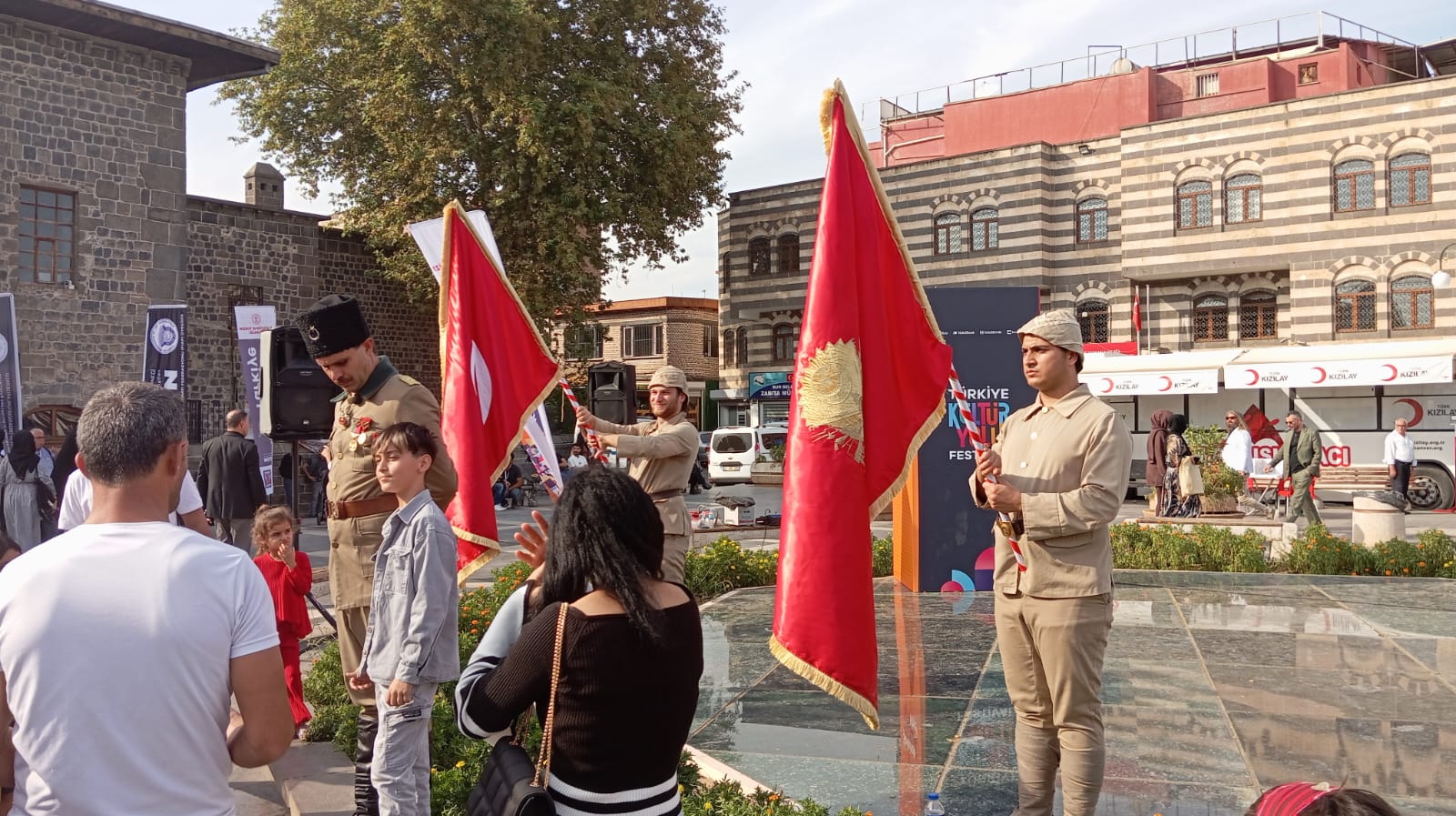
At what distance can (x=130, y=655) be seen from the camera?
2.19 metres

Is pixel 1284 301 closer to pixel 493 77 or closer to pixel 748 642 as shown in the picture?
pixel 493 77

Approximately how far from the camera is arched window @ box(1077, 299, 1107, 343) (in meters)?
31.9

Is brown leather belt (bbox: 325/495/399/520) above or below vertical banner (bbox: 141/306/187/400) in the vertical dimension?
below

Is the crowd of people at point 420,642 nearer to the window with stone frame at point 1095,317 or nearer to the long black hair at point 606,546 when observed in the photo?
the long black hair at point 606,546

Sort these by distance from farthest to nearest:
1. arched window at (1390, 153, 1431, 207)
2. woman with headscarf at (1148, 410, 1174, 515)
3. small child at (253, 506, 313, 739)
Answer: arched window at (1390, 153, 1431, 207), woman with headscarf at (1148, 410, 1174, 515), small child at (253, 506, 313, 739)

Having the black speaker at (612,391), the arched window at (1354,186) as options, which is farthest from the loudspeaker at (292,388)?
the arched window at (1354,186)

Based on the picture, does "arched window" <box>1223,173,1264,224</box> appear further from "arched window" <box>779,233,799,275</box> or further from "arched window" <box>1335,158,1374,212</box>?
"arched window" <box>779,233,799,275</box>

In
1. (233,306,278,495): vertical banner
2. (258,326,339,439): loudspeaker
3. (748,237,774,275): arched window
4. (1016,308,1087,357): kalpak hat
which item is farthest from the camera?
(748,237,774,275): arched window

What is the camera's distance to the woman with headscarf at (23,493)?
11.0 m

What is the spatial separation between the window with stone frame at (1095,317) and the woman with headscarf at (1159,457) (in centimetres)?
1522

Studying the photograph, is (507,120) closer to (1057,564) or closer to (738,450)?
(738,450)

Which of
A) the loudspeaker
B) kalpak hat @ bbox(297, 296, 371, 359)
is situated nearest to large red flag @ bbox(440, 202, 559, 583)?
kalpak hat @ bbox(297, 296, 371, 359)

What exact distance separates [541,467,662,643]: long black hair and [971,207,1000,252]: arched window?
31.8m

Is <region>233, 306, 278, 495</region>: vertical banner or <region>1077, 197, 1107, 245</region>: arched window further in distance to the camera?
<region>1077, 197, 1107, 245</region>: arched window
